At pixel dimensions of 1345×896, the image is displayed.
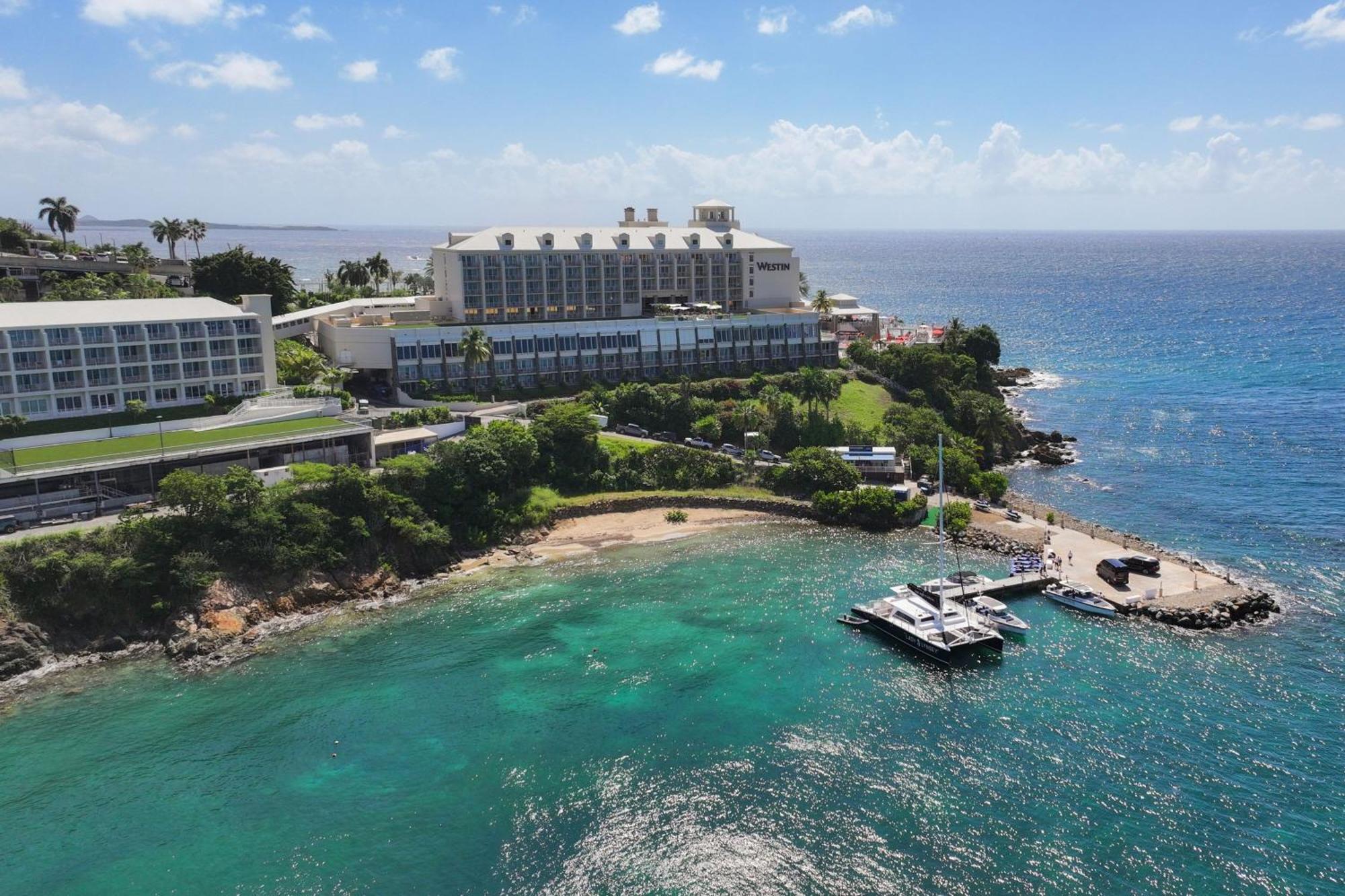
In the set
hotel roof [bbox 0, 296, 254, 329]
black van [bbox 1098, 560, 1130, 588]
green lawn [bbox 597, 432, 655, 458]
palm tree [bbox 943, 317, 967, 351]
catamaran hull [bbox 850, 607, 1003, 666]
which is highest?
hotel roof [bbox 0, 296, 254, 329]

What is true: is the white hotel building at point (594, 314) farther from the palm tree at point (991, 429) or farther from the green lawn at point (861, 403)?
the palm tree at point (991, 429)

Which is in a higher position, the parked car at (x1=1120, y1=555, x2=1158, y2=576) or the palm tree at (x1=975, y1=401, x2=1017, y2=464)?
the palm tree at (x1=975, y1=401, x2=1017, y2=464)

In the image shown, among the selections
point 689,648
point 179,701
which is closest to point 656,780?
point 689,648

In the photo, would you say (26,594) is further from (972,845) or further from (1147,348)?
(1147,348)

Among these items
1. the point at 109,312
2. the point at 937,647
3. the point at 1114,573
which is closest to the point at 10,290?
the point at 109,312

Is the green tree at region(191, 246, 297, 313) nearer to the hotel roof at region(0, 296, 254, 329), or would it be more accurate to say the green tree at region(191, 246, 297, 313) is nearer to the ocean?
the hotel roof at region(0, 296, 254, 329)

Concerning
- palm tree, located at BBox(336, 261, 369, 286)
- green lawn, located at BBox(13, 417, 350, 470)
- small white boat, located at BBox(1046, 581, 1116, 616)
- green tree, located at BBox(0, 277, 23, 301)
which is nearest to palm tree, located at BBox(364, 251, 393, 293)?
palm tree, located at BBox(336, 261, 369, 286)
